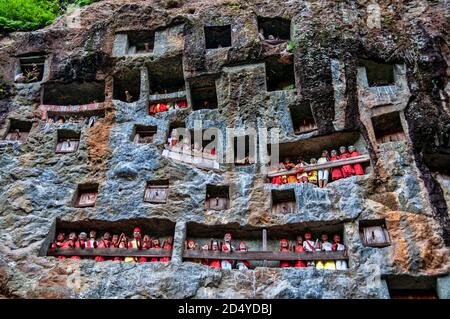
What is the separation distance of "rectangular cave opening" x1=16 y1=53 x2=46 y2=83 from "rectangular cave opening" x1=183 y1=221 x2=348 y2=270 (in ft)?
31.5

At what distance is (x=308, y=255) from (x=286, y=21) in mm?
9922

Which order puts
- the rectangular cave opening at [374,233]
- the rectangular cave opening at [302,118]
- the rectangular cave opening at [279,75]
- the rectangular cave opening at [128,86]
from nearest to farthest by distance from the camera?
the rectangular cave opening at [374,233]
the rectangular cave opening at [302,118]
the rectangular cave opening at [279,75]
the rectangular cave opening at [128,86]

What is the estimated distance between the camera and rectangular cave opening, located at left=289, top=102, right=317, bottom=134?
16.5 m

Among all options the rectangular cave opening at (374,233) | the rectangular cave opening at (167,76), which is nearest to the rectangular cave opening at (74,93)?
the rectangular cave opening at (167,76)

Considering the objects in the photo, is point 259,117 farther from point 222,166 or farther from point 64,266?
point 64,266

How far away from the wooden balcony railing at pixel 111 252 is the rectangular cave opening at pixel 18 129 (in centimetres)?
543

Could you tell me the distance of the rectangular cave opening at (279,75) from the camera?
17697mm

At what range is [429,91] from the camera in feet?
51.6

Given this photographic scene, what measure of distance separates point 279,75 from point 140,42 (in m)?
6.09

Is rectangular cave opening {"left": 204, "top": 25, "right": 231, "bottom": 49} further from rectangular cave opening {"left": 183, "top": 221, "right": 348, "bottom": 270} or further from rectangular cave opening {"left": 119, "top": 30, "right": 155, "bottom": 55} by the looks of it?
rectangular cave opening {"left": 183, "top": 221, "right": 348, "bottom": 270}

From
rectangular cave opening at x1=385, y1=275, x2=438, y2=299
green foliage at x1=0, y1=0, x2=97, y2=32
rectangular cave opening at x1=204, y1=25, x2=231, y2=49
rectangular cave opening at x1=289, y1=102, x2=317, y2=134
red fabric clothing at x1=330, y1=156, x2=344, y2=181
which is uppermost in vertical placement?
green foliage at x1=0, y1=0, x2=97, y2=32

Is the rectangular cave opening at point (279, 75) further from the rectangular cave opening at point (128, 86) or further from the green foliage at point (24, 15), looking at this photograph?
the green foliage at point (24, 15)

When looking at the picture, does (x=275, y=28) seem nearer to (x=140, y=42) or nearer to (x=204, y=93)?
(x=204, y=93)

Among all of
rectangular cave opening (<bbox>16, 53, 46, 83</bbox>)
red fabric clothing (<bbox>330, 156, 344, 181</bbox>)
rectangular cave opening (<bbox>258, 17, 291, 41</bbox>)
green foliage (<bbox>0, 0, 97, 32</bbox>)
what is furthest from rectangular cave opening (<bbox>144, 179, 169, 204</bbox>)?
green foliage (<bbox>0, 0, 97, 32</bbox>)
